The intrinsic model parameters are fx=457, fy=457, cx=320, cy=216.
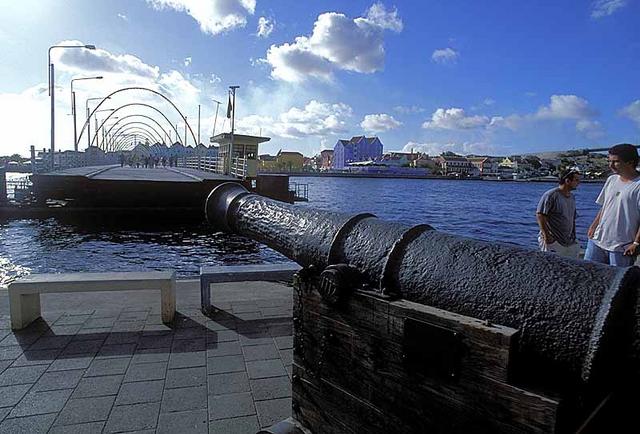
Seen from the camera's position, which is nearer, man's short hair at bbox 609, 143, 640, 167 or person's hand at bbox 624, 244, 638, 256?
person's hand at bbox 624, 244, 638, 256

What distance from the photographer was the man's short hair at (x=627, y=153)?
383cm

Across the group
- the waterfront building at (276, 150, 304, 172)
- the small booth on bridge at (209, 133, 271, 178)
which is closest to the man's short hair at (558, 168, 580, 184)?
the small booth on bridge at (209, 133, 271, 178)

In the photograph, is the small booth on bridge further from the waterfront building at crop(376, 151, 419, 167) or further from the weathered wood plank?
the waterfront building at crop(376, 151, 419, 167)

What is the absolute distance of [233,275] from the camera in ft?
16.4

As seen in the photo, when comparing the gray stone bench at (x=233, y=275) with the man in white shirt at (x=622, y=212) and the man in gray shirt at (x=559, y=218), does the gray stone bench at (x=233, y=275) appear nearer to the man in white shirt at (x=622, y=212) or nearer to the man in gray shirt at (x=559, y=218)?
the man in gray shirt at (x=559, y=218)

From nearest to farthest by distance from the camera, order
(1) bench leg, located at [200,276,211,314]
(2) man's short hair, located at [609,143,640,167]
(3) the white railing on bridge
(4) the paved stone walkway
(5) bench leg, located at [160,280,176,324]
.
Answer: (4) the paved stone walkway, (2) man's short hair, located at [609,143,640,167], (5) bench leg, located at [160,280,176,324], (1) bench leg, located at [200,276,211,314], (3) the white railing on bridge

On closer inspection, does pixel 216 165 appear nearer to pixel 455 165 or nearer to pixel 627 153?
pixel 627 153

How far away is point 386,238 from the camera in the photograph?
192cm

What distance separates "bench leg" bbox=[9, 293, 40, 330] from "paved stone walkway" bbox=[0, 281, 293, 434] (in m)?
0.10

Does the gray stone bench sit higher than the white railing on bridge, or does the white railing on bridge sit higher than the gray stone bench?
the white railing on bridge

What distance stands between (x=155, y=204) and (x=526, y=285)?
75.9 ft

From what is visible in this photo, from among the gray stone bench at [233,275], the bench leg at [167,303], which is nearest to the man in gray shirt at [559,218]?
the gray stone bench at [233,275]

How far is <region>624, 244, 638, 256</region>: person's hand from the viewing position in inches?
147

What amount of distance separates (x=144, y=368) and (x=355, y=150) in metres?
148
